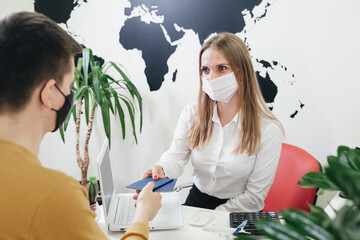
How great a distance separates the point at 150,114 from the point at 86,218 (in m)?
1.90

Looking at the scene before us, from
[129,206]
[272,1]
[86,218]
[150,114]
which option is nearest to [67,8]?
[150,114]

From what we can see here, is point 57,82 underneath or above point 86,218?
above

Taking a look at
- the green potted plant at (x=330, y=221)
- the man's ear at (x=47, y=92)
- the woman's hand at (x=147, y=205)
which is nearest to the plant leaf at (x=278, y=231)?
the green potted plant at (x=330, y=221)

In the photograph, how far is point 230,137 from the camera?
70.1 inches

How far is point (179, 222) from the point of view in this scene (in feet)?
4.50

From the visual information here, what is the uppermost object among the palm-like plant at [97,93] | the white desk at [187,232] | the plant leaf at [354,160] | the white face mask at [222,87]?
the plant leaf at [354,160]

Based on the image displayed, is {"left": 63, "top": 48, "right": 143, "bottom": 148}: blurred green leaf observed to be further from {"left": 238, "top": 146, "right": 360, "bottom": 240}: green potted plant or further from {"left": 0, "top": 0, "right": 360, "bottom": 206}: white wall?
{"left": 238, "top": 146, "right": 360, "bottom": 240}: green potted plant

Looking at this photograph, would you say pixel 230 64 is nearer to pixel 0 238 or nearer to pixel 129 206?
pixel 129 206

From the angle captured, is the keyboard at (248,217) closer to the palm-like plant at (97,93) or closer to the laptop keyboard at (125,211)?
the laptop keyboard at (125,211)

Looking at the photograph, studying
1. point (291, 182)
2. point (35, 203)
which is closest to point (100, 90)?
point (291, 182)

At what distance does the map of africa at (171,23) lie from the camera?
230cm

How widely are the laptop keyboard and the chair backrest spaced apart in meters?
0.75

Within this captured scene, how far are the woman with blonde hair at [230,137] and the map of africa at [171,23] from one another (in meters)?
0.60

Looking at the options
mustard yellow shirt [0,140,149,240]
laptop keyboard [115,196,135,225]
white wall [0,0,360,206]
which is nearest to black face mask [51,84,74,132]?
mustard yellow shirt [0,140,149,240]
